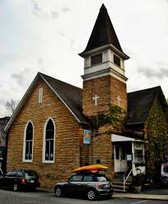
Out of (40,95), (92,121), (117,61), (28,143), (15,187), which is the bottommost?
A: (15,187)

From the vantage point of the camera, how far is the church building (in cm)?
2188

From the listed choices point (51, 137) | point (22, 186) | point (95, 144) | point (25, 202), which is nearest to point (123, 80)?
point (95, 144)

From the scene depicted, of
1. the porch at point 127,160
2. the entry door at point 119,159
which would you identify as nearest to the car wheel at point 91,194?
the porch at point 127,160

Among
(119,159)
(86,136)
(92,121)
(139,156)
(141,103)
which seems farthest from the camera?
(141,103)

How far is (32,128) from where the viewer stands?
25969mm

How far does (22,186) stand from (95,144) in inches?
247

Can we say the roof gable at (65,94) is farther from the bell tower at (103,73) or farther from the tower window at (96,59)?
the tower window at (96,59)

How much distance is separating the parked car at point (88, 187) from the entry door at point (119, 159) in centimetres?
495

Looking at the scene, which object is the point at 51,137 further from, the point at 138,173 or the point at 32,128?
the point at 138,173

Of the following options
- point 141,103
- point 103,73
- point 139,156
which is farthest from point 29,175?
point 141,103

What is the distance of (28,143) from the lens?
86.0 feet

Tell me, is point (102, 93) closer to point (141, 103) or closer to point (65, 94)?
point (65, 94)

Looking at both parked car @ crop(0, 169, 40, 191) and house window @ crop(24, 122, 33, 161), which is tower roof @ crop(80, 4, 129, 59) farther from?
parked car @ crop(0, 169, 40, 191)

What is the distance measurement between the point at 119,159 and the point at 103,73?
705 centimetres
